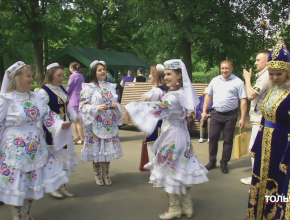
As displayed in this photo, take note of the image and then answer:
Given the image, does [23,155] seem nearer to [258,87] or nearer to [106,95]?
[106,95]

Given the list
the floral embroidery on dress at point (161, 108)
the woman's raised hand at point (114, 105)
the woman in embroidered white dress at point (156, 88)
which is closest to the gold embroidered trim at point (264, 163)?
the floral embroidery on dress at point (161, 108)

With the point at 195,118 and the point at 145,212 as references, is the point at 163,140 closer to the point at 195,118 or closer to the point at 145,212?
the point at 145,212

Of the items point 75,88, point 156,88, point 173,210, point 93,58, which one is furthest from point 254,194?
point 93,58

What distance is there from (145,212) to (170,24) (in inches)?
395

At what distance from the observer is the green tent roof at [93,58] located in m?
12.9

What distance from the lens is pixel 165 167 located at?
133 inches

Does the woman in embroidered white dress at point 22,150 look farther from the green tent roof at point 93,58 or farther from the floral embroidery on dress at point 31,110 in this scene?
the green tent roof at point 93,58

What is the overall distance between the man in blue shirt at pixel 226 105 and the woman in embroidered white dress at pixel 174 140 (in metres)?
1.88

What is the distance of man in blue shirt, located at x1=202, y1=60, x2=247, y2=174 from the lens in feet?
16.7

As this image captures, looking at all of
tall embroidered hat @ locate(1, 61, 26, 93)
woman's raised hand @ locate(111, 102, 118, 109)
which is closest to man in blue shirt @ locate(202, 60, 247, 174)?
woman's raised hand @ locate(111, 102, 118, 109)

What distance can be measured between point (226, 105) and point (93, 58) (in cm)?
919

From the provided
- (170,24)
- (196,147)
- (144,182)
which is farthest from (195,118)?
(170,24)

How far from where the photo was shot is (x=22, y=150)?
3115 mm

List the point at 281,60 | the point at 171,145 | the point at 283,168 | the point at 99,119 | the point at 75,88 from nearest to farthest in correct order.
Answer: the point at 283,168
the point at 281,60
the point at 171,145
the point at 99,119
the point at 75,88
